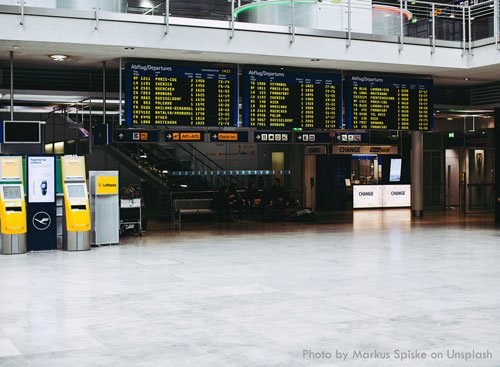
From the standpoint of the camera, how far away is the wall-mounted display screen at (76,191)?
15.0 metres

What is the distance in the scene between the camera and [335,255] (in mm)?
13797

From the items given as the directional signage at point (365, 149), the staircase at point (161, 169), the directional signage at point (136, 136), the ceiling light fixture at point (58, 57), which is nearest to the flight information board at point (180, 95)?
the directional signage at point (136, 136)

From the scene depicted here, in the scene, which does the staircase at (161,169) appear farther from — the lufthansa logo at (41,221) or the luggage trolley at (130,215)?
the lufthansa logo at (41,221)

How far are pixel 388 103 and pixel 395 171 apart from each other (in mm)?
13684

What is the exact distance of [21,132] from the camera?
15578 millimetres

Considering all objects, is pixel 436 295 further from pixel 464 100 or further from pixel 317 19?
pixel 464 100

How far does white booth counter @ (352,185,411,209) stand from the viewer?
3106cm

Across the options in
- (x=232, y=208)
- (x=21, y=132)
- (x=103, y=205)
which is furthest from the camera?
(x=232, y=208)

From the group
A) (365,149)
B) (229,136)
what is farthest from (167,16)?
(365,149)

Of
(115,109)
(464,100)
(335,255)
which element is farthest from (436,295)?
(115,109)

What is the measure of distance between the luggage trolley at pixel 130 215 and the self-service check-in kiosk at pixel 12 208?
149 inches

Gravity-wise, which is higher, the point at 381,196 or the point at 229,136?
the point at 229,136

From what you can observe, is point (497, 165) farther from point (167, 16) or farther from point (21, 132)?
point (21, 132)

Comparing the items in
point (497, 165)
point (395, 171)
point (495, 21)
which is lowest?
point (395, 171)
